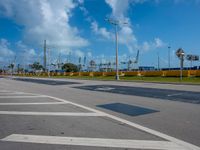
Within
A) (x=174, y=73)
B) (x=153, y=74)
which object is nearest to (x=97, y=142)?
(x=174, y=73)

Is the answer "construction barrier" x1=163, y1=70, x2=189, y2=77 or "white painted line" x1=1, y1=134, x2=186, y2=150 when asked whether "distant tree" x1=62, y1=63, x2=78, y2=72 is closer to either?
"construction barrier" x1=163, y1=70, x2=189, y2=77

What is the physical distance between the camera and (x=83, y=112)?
942 cm

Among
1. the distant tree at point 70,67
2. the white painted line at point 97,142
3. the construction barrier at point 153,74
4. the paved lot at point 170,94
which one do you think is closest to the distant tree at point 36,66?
the distant tree at point 70,67

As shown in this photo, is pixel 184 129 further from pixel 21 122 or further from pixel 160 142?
pixel 21 122

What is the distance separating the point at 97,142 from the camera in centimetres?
550

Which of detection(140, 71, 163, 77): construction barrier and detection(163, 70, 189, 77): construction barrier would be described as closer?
detection(163, 70, 189, 77): construction barrier

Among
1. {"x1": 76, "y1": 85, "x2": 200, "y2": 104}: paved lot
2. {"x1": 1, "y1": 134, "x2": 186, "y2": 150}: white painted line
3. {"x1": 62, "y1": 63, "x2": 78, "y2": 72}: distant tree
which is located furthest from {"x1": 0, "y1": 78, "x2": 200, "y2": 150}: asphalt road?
{"x1": 62, "y1": 63, "x2": 78, "y2": 72}: distant tree

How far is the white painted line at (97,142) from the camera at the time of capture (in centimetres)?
517

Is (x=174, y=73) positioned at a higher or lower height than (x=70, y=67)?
lower

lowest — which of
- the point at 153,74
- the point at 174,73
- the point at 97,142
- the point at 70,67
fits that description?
the point at 97,142

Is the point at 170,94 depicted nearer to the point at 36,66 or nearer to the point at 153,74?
the point at 153,74

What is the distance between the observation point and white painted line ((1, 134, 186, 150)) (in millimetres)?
5171

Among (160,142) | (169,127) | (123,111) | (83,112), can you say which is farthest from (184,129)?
(83,112)

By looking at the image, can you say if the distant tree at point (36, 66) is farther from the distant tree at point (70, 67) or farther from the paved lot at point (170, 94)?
the paved lot at point (170, 94)
